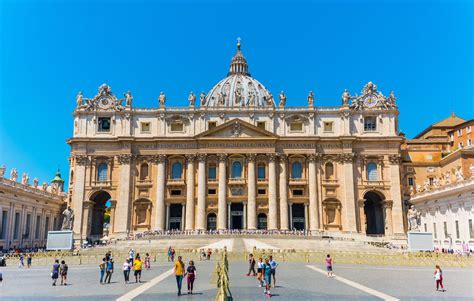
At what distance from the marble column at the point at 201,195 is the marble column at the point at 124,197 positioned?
10.7 metres

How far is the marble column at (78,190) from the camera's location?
224ft

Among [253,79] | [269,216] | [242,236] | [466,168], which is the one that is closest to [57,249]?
[242,236]

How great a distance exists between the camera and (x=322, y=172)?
230ft

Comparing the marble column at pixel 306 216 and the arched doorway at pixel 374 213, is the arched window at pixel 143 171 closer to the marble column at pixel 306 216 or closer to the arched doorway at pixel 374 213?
the marble column at pixel 306 216

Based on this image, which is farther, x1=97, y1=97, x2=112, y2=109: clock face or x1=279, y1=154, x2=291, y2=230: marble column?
x1=97, y1=97, x2=112, y2=109: clock face

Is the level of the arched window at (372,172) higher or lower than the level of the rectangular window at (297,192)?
higher

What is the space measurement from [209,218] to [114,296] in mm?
51094

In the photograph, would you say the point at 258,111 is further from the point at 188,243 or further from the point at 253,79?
the point at 253,79

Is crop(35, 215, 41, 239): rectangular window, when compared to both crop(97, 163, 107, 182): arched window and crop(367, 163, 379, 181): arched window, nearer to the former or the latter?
crop(97, 163, 107, 182): arched window

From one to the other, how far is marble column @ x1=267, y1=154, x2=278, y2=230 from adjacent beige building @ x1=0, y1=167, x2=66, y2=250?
111 ft

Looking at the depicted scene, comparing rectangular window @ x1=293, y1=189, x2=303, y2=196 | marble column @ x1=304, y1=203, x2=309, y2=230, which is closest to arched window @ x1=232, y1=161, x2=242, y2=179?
rectangular window @ x1=293, y1=189, x2=303, y2=196

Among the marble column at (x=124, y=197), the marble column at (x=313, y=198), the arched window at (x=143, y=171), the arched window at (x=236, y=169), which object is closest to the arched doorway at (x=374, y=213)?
the marble column at (x=313, y=198)

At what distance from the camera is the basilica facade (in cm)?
6831

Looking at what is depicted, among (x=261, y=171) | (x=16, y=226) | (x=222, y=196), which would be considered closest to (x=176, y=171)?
(x=222, y=196)
